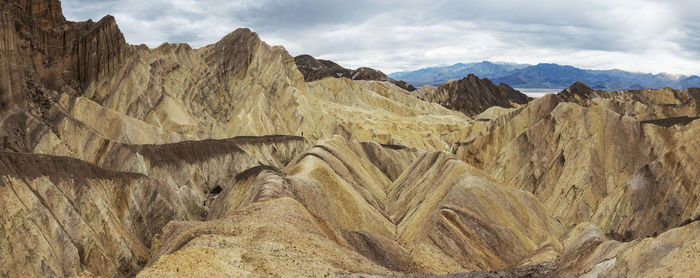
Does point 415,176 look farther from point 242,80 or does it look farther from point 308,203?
point 242,80

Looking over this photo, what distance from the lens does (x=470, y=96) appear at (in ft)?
555

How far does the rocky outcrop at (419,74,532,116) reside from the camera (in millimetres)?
165125

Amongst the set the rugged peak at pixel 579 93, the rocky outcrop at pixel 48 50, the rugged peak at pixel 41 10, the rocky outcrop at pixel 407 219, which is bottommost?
the rocky outcrop at pixel 407 219

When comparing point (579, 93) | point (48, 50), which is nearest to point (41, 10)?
point (48, 50)

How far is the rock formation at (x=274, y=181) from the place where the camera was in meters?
24.0

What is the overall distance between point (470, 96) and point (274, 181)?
142429 millimetres

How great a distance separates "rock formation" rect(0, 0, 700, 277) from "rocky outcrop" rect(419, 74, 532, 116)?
74641mm

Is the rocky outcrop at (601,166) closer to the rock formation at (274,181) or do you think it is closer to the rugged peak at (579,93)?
the rock formation at (274,181)

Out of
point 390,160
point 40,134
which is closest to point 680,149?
point 390,160

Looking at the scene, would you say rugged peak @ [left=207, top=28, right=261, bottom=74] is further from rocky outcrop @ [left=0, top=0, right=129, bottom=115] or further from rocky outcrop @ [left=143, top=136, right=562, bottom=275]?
rocky outcrop @ [left=143, top=136, right=562, bottom=275]

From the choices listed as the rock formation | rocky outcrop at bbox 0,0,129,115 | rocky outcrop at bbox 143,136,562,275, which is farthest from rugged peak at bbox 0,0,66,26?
rocky outcrop at bbox 143,136,562,275

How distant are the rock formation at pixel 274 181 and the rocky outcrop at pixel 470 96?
74.6 meters

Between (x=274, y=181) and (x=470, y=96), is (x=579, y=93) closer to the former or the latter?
(x=470, y=96)

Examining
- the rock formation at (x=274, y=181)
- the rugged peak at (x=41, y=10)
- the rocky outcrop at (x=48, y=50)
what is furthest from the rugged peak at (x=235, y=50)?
the rugged peak at (x=41, y=10)
